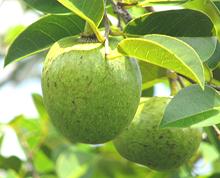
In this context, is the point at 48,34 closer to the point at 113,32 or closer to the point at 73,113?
the point at 113,32

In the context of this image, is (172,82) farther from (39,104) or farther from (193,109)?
(39,104)

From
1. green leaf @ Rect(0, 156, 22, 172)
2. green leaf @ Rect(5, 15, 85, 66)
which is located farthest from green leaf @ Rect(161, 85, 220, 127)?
green leaf @ Rect(0, 156, 22, 172)

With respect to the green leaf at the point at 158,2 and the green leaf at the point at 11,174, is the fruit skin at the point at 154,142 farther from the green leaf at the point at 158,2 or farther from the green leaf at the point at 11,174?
the green leaf at the point at 11,174

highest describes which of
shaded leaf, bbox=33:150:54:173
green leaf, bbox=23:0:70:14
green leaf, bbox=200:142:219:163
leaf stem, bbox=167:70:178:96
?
green leaf, bbox=23:0:70:14

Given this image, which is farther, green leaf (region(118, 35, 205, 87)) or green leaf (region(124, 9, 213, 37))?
green leaf (region(124, 9, 213, 37))

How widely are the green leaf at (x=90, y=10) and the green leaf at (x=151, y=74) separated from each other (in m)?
0.55

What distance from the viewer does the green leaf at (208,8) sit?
1751 millimetres

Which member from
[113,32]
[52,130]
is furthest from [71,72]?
[52,130]

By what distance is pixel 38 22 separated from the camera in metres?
1.67

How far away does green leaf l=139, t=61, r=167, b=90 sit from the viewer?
6.95 feet

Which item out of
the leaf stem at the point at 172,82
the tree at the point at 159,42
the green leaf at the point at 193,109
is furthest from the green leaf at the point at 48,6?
the leaf stem at the point at 172,82

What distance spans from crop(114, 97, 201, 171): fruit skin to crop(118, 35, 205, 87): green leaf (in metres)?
0.44

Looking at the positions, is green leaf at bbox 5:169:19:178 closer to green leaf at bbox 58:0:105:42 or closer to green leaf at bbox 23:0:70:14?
green leaf at bbox 23:0:70:14

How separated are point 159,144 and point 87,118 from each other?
0.43m
